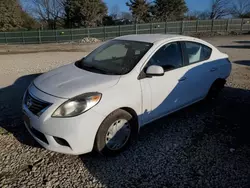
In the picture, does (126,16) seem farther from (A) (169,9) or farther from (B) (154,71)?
(B) (154,71)

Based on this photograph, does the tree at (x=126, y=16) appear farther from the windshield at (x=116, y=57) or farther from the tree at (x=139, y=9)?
the windshield at (x=116, y=57)

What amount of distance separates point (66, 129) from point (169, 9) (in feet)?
134

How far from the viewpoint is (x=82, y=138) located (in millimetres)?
2553

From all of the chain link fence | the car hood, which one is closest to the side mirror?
the car hood

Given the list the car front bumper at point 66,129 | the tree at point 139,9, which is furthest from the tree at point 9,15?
the car front bumper at point 66,129

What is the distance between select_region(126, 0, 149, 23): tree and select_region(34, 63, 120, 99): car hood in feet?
122

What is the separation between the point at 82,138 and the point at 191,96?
231 cm

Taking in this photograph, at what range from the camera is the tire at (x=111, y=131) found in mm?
2691

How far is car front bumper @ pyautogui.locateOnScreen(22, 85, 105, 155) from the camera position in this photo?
8.17ft

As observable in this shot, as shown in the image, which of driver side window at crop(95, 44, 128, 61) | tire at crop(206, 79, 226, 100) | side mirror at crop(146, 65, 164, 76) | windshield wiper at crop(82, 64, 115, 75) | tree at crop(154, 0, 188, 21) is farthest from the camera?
tree at crop(154, 0, 188, 21)

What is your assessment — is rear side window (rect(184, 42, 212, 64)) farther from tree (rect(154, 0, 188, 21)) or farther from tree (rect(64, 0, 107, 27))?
tree (rect(154, 0, 188, 21))

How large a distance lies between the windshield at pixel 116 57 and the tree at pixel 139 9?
36.4 metres

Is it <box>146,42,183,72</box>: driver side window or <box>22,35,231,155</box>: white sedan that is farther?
<box>146,42,183,72</box>: driver side window

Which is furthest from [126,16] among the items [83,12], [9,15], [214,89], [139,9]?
[214,89]
